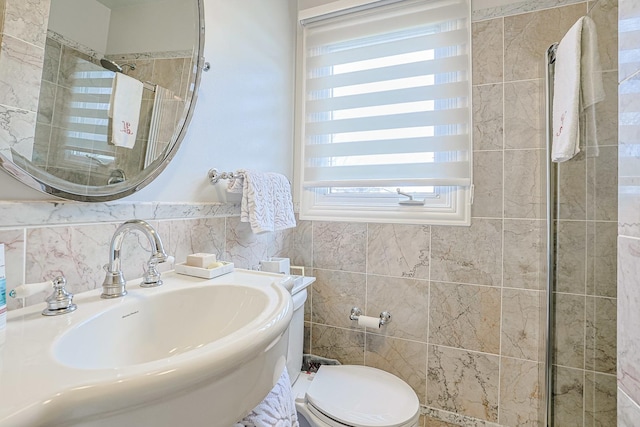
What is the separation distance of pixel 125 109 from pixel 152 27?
0.97ft

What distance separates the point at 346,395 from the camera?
1.16m

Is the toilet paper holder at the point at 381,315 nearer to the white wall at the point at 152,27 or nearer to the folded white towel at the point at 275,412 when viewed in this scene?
the folded white towel at the point at 275,412

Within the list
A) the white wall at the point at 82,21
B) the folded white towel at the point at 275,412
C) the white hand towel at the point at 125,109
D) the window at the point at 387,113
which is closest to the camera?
the folded white towel at the point at 275,412

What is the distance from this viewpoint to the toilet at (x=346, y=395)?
1035 mm

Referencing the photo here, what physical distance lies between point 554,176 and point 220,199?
134 centimetres

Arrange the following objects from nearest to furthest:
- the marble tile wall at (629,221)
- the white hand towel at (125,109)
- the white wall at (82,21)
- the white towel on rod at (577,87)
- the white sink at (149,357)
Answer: the white sink at (149,357), the marble tile wall at (629,221), the white wall at (82,21), the white hand towel at (125,109), the white towel on rod at (577,87)

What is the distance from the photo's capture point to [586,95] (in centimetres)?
101

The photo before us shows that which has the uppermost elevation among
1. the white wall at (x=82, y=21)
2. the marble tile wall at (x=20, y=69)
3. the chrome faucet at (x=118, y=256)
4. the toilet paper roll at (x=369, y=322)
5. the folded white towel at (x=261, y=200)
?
the white wall at (x=82, y=21)

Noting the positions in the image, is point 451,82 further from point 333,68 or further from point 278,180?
point 278,180

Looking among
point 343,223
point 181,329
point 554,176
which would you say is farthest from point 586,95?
point 181,329

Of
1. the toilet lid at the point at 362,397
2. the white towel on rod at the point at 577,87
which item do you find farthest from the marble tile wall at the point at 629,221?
the toilet lid at the point at 362,397

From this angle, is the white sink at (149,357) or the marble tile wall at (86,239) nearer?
the white sink at (149,357)

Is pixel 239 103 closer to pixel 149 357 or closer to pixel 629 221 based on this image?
pixel 149 357

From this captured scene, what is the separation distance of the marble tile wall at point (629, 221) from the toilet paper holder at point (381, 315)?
0.98 m
